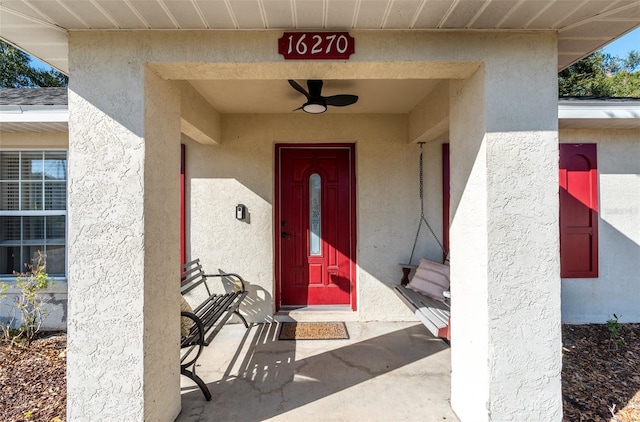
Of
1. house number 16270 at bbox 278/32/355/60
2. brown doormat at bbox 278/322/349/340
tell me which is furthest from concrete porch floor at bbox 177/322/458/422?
house number 16270 at bbox 278/32/355/60

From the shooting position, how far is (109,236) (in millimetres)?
2154

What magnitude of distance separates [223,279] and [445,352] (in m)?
3.01

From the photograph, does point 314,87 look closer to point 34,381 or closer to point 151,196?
point 151,196

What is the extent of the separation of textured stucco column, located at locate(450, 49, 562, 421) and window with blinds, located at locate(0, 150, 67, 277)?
5.30 m

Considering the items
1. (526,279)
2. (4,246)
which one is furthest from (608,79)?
(4,246)

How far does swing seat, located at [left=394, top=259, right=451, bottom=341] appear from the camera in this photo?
3.31 m

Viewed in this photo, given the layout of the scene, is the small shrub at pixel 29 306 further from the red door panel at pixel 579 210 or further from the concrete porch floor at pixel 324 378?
the red door panel at pixel 579 210

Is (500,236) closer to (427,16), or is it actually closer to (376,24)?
(427,16)

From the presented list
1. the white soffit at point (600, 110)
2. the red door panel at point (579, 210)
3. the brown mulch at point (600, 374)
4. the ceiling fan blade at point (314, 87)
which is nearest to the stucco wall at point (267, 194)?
the ceiling fan blade at point (314, 87)

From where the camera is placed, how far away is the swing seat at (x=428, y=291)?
3312mm

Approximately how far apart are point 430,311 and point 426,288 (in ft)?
2.59

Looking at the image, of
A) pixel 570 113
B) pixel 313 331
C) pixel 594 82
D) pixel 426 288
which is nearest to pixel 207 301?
pixel 313 331

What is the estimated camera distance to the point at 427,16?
2010 millimetres

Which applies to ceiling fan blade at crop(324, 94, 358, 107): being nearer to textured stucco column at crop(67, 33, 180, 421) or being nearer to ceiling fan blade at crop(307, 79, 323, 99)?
ceiling fan blade at crop(307, 79, 323, 99)
